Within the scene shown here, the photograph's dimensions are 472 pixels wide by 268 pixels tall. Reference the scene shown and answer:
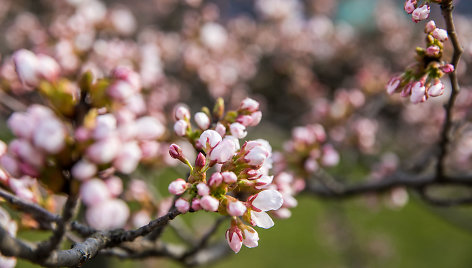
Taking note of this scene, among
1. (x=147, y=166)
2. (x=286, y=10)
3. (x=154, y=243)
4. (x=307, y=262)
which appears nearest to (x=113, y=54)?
(x=147, y=166)

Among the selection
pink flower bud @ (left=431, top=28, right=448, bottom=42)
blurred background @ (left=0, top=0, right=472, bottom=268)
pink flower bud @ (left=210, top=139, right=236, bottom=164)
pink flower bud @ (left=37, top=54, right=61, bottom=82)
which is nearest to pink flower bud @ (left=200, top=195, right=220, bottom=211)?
pink flower bud @ (left=210, top=139, right=236, bottom=164)

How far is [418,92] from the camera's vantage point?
1.24 metres

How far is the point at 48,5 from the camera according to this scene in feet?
14.5

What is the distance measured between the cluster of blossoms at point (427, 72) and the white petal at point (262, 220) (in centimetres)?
67

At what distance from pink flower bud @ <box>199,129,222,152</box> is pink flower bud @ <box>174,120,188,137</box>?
0.14m

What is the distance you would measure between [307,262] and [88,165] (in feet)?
27.0

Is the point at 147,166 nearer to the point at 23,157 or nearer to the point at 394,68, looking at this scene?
the point at 23,157

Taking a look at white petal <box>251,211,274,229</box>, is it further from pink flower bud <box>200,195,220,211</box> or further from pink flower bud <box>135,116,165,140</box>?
pink flower bud <box>135,116,165,140</box>

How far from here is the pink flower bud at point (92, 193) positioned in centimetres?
77

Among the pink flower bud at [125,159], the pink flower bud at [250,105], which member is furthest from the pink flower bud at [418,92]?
the pink flower bud at [125,159]

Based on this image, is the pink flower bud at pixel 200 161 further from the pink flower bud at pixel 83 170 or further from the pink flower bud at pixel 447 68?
the pink flower bud at pixel 447 68

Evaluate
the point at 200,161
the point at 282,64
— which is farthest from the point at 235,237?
the point at 282,64

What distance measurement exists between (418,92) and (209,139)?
76 cm

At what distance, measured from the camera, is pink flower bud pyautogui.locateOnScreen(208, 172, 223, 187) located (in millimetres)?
985
